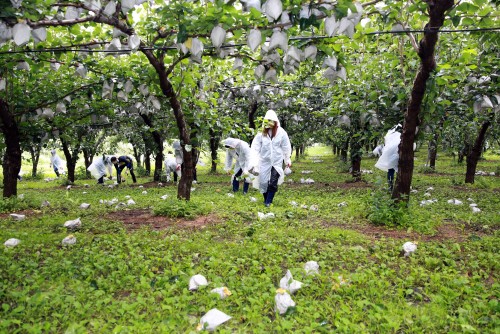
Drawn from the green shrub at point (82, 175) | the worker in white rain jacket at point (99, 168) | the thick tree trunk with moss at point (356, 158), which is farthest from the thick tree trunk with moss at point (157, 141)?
the green shrub at point (82, 175)

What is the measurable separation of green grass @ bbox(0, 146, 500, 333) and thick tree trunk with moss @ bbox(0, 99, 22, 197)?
2.50 meters

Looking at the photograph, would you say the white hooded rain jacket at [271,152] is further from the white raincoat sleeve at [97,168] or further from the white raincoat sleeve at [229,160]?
the white raincoat sleeve at [97,168]

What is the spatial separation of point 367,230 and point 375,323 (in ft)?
9.98

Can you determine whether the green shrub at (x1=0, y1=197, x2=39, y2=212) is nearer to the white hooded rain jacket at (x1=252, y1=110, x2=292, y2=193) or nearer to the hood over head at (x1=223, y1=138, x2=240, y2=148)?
the hood over head at (x1=223, y1=138, x2=240, y2=148)

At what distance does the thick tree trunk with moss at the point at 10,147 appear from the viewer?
803 centimetres

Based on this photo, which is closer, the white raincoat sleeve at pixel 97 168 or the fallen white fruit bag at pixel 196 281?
the fallen white fruit bag at pixel 196 281

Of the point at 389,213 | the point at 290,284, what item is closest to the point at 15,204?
the point at 290,284

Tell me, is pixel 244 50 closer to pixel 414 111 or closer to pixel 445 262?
pixel 414 111

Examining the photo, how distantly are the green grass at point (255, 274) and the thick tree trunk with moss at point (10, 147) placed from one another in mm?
2503

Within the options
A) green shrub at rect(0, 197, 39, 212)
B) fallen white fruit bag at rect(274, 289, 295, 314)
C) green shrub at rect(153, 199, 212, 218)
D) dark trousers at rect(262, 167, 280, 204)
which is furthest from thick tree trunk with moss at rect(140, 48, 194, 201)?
fallen white fruit bag at rect(274, 289, 295, 314)

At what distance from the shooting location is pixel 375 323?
2.95 metres

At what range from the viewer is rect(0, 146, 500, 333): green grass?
297 centimetres

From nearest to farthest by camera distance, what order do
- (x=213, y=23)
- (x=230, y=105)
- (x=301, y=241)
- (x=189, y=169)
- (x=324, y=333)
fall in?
(x=324, y=333)
(x=213, y=23)
(x=301, y=241)
(x=189, y=169)
(x=230, y=105)

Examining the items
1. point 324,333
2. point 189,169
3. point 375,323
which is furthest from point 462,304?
point 189,169
